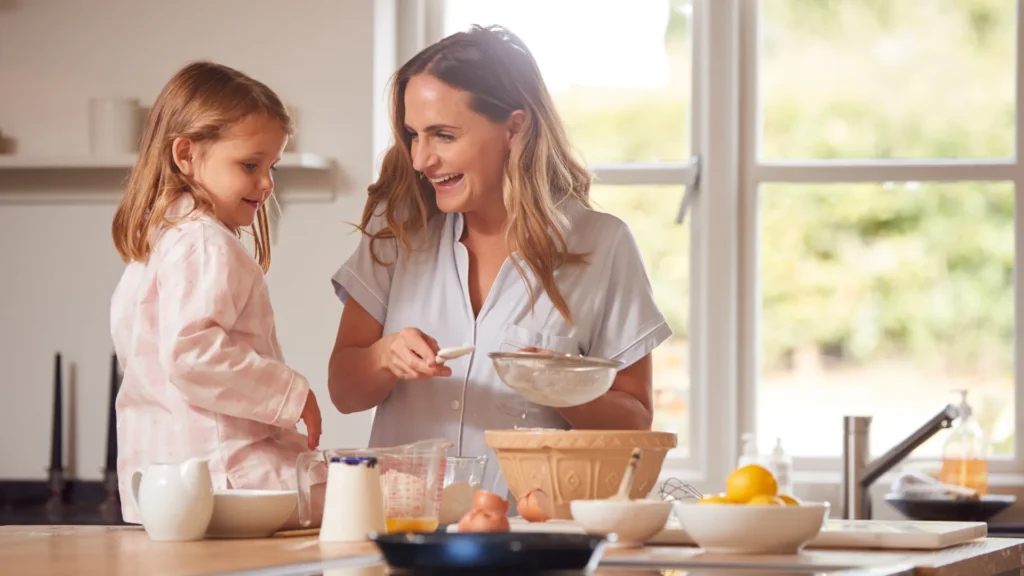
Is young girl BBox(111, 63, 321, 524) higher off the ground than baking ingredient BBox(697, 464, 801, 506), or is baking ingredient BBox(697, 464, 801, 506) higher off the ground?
young girl BBox(111, 63, 321, 524)

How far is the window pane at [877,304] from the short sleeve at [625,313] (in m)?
1.29

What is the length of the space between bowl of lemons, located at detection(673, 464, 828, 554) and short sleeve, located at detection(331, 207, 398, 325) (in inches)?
38.0

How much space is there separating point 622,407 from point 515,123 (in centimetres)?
51

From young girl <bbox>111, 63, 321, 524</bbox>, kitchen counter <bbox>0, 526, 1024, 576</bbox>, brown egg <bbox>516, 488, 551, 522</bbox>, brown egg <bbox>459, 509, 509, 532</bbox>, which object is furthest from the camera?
young girl <bbox>111, 63, 321, 524</bbox>

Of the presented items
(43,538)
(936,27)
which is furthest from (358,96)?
(43,538)

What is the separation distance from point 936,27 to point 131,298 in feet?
7.75

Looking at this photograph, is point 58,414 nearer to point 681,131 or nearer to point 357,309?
point 357,309

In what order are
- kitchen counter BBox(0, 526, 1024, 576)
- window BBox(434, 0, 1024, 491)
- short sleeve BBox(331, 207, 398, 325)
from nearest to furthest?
1. kitchen counter BBox(0, 526, 1024, 576)
2. short sleeve BBox(331, 207, 398, 325)
3. window BBox(434, 0, 1024, 491)

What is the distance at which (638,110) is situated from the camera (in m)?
3.62

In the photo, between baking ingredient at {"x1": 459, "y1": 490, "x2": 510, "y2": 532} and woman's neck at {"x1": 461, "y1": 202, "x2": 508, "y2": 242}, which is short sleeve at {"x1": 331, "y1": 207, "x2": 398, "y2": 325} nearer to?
woman's neck at {"x1": 461, "y1": 202, "x2": 508, "y2": 242}

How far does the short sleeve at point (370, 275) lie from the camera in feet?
7.68

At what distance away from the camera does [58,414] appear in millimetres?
3445

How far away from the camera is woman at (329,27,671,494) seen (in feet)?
7.41

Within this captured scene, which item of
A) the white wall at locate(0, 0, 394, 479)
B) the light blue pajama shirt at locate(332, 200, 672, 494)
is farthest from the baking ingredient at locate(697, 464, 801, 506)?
the white wall at locate(0, 0, 394, 479)
